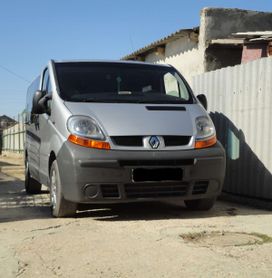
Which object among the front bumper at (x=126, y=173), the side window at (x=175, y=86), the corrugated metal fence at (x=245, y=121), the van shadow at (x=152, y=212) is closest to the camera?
the front bumper at (x=126, y=173)

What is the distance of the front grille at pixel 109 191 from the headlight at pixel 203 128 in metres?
1.17

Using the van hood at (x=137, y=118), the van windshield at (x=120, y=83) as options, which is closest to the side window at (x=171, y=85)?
the van windshield at (x=120, y=83)

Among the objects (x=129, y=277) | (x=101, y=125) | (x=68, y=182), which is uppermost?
(x=101, y=125)

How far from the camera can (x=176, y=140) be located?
21.2 ft

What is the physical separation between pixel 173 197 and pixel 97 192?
915 mm

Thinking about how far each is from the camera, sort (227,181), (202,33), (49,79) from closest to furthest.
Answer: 1. (49,79)
2. (227,181)
3. (202,33)

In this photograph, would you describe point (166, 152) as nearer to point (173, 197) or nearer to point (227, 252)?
point (173, 197)

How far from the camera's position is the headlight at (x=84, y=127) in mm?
6266

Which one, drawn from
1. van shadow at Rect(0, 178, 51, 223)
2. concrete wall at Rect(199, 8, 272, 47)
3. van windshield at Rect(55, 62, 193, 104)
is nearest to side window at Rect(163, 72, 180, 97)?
van windshield at Rect(55, 62, 193, 104)

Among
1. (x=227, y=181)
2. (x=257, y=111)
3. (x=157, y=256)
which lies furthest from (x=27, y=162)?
(x=157, y=256)

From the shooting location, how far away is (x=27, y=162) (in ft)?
32.9

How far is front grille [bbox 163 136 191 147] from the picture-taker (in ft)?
21.0

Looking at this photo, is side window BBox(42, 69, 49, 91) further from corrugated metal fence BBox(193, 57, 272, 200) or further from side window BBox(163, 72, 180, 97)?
corrugated metal fence BBox(193, 57, 272, 200)

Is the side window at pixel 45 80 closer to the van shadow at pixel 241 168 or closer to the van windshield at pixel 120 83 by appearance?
the van windshield at pixel 120 83
